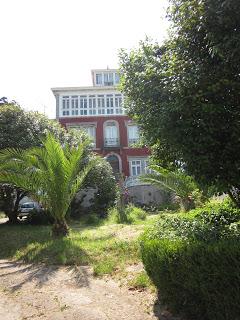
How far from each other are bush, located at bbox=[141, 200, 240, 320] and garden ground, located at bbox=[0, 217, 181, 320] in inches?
21.0

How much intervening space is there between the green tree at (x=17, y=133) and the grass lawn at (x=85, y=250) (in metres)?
5.18

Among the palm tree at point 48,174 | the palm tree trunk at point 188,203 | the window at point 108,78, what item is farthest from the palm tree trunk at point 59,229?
the window at point 108,78

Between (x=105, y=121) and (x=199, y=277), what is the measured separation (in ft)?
112

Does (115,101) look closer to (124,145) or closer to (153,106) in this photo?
(124,145)

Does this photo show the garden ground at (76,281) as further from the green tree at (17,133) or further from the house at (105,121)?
the house at (105,121)

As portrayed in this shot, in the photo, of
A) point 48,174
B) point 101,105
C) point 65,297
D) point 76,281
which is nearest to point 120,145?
point 101,105

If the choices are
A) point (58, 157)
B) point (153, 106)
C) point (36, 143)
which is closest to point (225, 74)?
point (153, 106)

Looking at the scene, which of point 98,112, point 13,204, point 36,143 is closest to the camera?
point 36,143

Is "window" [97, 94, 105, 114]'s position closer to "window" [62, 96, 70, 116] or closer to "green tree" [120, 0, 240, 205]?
"window" [62, 96, 70, 116]

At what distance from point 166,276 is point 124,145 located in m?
33.1

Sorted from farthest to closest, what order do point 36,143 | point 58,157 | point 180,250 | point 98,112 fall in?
1. point 98,112
2. point 36,143
3. point 58,157
4. point 180,250

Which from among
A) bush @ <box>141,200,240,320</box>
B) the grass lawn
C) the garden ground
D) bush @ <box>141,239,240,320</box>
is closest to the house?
the grass lawn

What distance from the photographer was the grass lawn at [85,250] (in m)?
8.80

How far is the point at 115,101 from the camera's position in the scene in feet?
127
